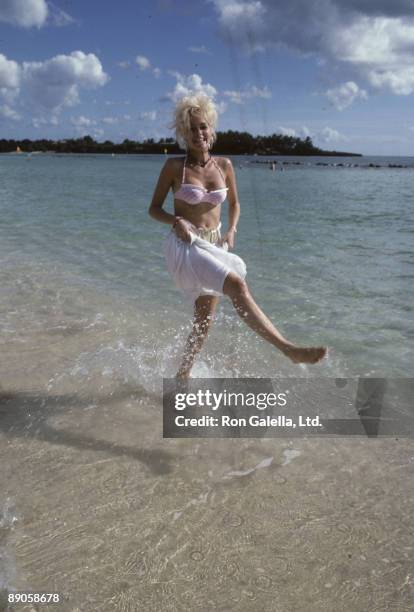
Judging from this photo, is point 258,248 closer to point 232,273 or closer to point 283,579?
point 232,273

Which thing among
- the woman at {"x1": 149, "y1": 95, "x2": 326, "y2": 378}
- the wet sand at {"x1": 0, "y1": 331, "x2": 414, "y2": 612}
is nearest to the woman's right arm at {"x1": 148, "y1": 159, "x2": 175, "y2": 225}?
the woman at {"x1": 149, "y1": 95, "x2": 326, "y2": 378}

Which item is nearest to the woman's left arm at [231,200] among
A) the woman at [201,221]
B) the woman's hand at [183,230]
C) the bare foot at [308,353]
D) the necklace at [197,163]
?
the woman at [201,221]

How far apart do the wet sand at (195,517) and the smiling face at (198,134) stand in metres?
2.22

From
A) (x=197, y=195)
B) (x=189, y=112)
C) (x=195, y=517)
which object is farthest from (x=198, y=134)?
(x=195, y=517)

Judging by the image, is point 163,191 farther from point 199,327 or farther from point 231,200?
point 199,327

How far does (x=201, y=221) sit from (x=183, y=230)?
265 millimetres

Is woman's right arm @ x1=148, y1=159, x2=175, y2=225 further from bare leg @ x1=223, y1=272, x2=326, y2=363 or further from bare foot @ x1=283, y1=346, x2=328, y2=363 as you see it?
bare foot @ x1=283, y1=346, x2=328, y2=363

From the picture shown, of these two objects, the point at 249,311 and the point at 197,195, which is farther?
the point at 197,195

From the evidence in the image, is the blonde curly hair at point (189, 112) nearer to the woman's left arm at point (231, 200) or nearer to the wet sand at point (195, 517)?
the woman's left arm at point (231, 200)

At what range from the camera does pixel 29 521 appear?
10.4 ft

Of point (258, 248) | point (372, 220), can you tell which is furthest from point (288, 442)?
point (372, 220)

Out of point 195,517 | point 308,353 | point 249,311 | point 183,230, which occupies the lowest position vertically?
point 195,517

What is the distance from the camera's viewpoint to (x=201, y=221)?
4.38 metres

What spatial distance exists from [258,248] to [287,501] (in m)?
9.65
